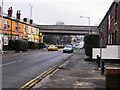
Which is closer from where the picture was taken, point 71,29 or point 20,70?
point 20,70

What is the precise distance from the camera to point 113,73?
4.92m

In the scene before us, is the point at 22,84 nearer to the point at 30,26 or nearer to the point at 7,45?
the point at 7,45

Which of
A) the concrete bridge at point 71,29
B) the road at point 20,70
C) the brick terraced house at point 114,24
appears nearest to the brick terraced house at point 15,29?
the concrete bridge at point 71,29

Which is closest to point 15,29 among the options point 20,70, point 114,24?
point 114,24

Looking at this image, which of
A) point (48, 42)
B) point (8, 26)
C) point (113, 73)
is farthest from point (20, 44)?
point (48, 42)

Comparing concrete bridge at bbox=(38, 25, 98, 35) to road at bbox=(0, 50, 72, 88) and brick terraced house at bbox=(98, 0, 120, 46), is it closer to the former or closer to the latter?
brick terraced house at bbox=(98, 0, 120, 46)

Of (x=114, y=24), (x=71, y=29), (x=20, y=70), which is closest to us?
(x=20, y=70)

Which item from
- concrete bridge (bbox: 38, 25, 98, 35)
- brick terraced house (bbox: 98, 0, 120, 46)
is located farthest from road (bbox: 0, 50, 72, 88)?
concrete bridge (bbox: 38, 25, 98, 35)

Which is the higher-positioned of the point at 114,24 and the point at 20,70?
the point at 114,24

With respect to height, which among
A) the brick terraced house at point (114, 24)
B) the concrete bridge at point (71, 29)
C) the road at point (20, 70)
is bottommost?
the road at point (20, 70)

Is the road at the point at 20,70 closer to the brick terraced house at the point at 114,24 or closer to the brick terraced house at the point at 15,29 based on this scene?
the brick terraced house at the point at 114,24

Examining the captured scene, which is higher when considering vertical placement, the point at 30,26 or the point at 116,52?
the point at 30,26

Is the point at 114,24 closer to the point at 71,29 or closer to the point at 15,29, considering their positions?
the point at 15,29

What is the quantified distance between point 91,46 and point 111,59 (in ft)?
8.44
